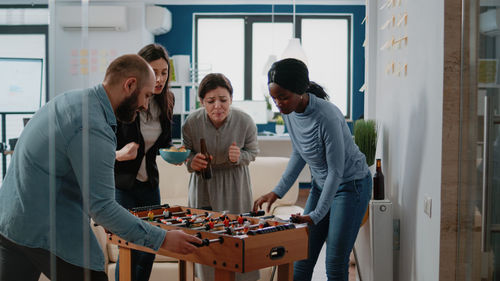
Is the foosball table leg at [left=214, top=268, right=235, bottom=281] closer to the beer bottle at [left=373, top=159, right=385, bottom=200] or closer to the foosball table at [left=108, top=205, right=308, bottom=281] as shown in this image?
the foosball table at [left=108, top=205, right=308, bottom=281]

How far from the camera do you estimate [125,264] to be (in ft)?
7.64

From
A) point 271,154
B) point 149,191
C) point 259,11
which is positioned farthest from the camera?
point 259,11

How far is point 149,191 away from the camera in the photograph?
97.0 inches

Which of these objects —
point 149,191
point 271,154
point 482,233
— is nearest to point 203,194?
point 149,191

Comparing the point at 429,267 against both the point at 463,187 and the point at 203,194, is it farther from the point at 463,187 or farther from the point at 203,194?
the point at 203,194

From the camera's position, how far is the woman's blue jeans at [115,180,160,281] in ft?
7.85

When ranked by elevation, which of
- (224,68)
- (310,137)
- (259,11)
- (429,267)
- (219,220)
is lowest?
(429,267)

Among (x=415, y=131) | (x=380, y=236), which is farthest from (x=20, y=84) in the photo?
(x=380, y=236)

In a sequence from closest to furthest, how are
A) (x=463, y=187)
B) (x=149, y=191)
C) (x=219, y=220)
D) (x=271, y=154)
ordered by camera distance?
(x=463, y=187), (x=219, y=220), (x=149, y=191), (x=271, y=154)

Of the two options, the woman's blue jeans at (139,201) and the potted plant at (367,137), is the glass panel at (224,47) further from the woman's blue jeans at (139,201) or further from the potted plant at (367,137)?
the woman's blue jeans at (139,201)

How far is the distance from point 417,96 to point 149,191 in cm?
145

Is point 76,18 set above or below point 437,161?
above

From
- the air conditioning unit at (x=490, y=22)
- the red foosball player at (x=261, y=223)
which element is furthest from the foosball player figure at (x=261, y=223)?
the air conditioning unit at (x=490, y=22)

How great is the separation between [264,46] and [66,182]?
6605mm
